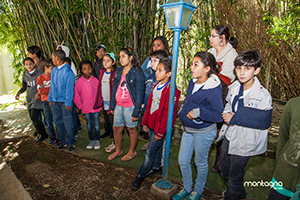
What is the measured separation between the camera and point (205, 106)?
1725mm

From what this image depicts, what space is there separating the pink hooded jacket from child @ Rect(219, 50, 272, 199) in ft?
6.72

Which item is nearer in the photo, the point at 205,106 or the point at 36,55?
the point at 205,106

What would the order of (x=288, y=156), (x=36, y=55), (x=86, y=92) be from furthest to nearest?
(x=36, y=55)
(x=86, y=92)
(x=288, y=156)

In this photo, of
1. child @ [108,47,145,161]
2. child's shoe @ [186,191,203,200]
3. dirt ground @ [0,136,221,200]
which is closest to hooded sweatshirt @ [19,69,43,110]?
dirt ground @ [0,136,221,200]

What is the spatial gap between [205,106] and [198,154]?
0.41m

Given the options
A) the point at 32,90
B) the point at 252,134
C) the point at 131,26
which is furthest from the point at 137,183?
the point at 131,26

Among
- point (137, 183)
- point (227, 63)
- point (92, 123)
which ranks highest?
point (227, 63)

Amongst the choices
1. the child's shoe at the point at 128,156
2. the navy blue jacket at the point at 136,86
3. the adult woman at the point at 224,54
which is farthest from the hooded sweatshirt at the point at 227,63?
the child's shoe at the point at 128,156

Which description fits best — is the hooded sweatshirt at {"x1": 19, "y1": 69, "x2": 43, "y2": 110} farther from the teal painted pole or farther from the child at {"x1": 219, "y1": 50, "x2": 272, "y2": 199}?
the child at {"x1": 219, "y1": 50, "x2": 272, "y2": 199}

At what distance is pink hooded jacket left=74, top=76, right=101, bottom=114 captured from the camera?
10.1 feet

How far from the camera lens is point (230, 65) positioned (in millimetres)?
2086

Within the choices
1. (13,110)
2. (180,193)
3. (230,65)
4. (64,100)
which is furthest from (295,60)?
(13,110)

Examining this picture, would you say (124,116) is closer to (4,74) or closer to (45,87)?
(45,87)

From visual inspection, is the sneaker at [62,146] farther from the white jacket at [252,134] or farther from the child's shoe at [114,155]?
the white jacket at [252,134]
